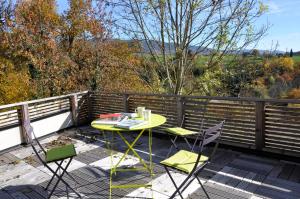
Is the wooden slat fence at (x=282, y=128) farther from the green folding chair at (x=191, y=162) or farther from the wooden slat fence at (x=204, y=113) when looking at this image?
the green folding chair at (x=191, y=162)

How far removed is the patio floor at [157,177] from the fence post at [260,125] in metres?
0.23

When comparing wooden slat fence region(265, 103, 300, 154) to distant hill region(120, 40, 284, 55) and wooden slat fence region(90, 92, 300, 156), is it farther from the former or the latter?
distant hill region(120, 40, 284, 55)

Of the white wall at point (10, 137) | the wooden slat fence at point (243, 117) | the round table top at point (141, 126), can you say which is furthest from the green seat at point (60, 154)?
the wooden slat fence at point (243, 117)

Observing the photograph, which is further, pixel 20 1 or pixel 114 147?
pixel 20 1

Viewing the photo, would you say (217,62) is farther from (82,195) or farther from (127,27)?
(82,195)

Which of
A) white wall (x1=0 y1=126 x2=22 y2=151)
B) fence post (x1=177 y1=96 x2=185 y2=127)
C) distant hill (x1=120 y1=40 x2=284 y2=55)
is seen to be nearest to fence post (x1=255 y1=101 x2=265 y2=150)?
fence post (x1=177 y1=96 x2=185 y2=127)

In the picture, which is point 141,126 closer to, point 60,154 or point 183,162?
point 183,162

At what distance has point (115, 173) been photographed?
355 cm

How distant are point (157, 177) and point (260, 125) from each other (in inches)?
70.8

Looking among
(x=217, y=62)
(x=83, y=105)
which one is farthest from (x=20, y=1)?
(x=217, y=62)

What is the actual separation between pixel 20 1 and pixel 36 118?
7.56 m

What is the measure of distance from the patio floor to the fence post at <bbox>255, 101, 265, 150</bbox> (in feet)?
0.76

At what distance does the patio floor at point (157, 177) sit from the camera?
9.80 feet

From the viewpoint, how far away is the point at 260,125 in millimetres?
4004
